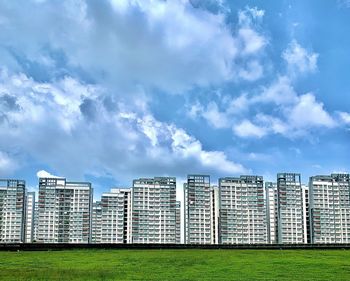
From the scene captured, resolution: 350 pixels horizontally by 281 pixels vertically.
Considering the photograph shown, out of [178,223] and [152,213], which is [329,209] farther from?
[152,213]

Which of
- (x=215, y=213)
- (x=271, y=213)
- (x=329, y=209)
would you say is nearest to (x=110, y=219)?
(x=215, y=213)

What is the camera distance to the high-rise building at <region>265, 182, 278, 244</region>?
159500mm

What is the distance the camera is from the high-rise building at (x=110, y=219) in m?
150

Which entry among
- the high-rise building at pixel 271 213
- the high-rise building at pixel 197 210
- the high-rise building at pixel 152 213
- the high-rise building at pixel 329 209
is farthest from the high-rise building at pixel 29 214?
the high-rise building at pixel 329 209

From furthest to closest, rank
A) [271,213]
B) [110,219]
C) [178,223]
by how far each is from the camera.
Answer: [271,213], [178,223], [110,219]

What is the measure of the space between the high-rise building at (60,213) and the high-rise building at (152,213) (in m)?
13.2

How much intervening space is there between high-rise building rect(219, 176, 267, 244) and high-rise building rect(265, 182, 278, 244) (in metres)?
8.48

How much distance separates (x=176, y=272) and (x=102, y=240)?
119 meters

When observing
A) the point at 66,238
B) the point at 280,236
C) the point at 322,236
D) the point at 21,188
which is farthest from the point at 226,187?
the point at 21,188

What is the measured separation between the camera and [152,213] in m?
146

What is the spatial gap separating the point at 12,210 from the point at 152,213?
37.8 m

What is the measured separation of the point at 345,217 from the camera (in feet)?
512

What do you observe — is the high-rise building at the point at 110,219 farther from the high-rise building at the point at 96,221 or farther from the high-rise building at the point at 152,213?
the high-rise building at the point at 152,213

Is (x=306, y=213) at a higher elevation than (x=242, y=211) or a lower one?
lower
